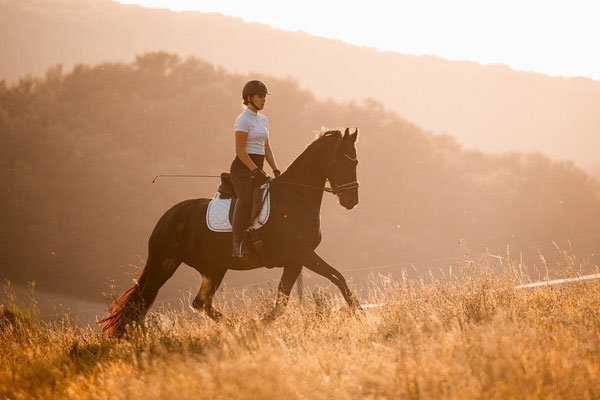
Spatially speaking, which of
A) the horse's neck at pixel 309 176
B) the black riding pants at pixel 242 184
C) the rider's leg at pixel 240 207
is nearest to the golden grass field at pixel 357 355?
the rider's leg at pixel 240 207

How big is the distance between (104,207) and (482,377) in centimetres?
3632

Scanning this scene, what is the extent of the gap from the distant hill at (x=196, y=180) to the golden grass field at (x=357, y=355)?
2001 centimetres

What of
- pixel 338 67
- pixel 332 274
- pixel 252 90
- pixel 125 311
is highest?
pixel 338 67

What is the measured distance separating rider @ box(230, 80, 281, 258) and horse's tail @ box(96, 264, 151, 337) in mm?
1587

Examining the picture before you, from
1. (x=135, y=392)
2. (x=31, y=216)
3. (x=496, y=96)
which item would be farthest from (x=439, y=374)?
(x=496, y=96)

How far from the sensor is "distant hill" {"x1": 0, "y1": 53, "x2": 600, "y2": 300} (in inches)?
1436

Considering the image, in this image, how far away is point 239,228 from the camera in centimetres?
841

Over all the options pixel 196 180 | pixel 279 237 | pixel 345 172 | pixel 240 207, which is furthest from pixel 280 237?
pixel 196 180

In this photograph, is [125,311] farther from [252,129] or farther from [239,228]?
[252,129]

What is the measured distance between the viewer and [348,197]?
8.30 m

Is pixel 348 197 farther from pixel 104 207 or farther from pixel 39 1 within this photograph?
pixel 39 1

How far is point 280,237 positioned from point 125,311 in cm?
251

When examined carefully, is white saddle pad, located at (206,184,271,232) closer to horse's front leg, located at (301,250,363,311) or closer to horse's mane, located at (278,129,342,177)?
horse's mane, located at (278,129,342,177)

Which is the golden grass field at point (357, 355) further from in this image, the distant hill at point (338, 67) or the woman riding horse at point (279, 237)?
the distant hill at point (338, 67)
